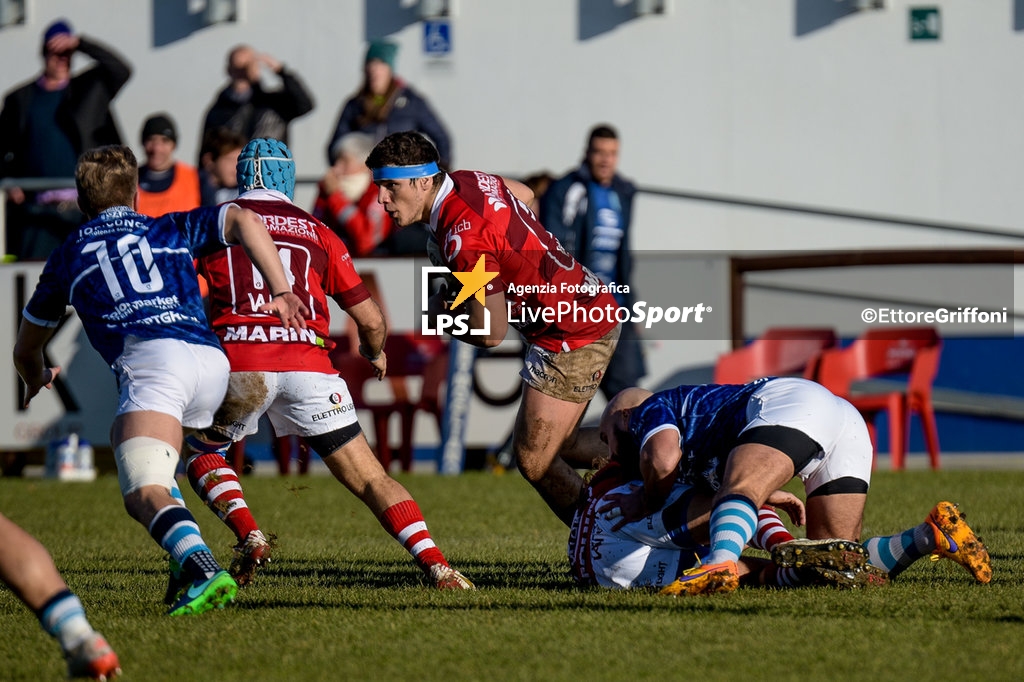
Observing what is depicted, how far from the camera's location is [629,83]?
16453mm

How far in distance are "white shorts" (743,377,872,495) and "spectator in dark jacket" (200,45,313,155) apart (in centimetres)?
847

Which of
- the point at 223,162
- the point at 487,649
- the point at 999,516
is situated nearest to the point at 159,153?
the point at 223,162

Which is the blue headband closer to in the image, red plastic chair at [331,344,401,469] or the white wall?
red plastic chair at [331,344,401,469]

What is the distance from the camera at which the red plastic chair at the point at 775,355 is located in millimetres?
12811

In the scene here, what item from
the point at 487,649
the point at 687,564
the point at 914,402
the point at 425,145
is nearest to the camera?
the point at 487,649

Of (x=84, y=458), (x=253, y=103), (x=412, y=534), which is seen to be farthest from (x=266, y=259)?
(x=253, y=103)

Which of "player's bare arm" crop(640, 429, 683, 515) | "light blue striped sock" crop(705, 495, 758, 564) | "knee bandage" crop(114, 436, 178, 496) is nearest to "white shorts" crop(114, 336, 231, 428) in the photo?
"knee bandage" crop(114, 436, 178, 496)

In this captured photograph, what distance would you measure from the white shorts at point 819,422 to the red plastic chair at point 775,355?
21.8 ft

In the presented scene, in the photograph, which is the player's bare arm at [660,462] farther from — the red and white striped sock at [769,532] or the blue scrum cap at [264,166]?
the blue scrum cap at [264,166]

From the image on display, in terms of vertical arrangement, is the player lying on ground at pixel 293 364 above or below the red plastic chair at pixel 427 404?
above

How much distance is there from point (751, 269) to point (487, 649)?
8804 mm

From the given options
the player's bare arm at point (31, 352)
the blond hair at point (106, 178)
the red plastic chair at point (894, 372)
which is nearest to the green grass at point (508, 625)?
the player's bare arm at point (31, 352)

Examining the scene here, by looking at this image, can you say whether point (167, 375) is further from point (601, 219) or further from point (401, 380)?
point (401, 380)

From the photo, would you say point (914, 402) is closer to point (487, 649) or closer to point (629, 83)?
point (629, 83)
